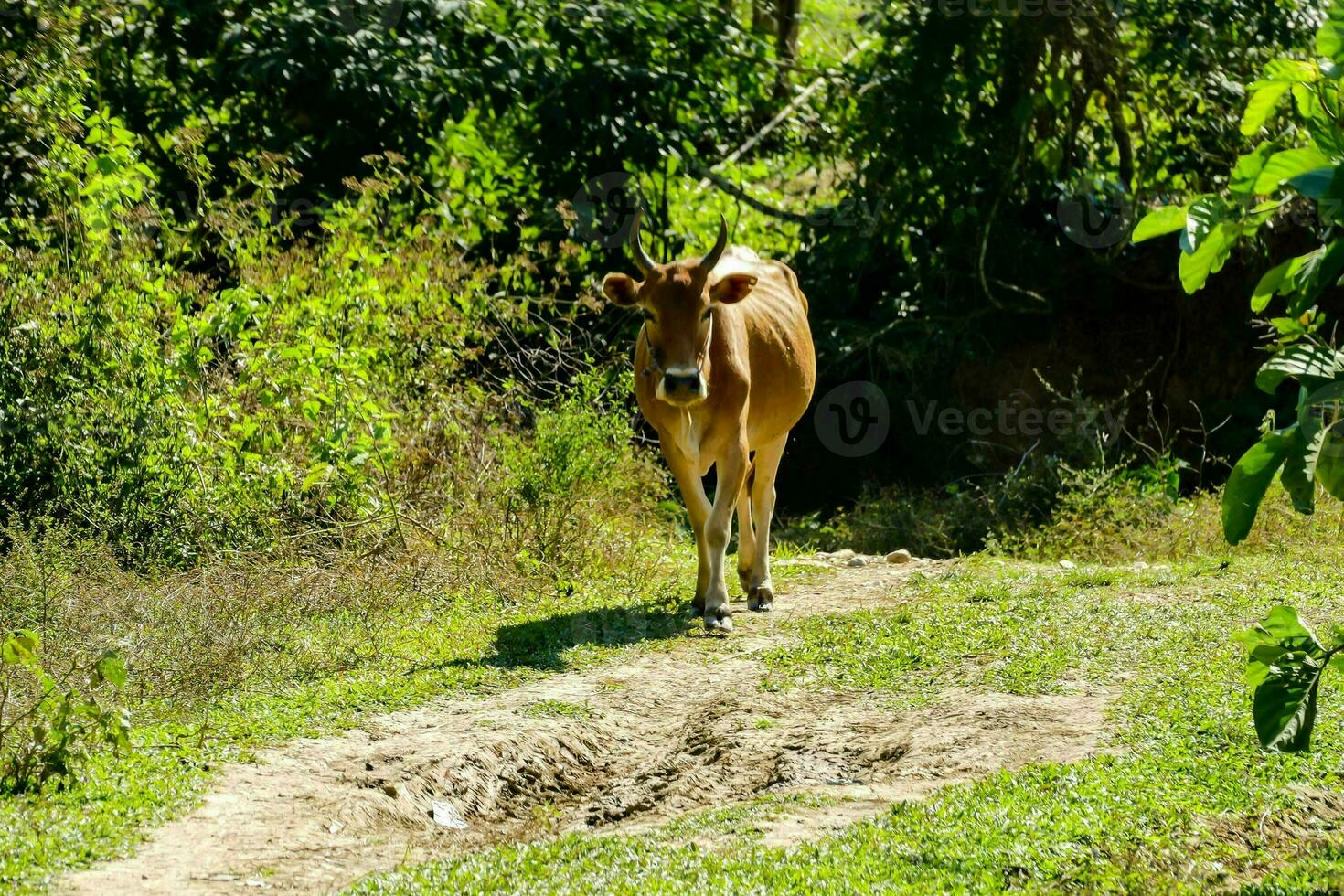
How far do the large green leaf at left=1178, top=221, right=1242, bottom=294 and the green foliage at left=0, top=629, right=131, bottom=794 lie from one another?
3.75m

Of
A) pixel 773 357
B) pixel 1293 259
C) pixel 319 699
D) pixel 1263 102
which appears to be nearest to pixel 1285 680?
pixel 1293 259

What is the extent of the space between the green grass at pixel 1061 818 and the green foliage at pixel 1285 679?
0.70 metres

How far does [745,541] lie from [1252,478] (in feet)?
18.9

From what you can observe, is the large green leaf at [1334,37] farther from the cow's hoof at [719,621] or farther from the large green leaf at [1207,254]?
the cow's hoof at [719,621]

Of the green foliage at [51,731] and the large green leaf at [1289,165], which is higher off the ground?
the large green leaf at [1289,165]

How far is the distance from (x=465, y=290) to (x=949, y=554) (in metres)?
4.15

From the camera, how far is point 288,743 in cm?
610

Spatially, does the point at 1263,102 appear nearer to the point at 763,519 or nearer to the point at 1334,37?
the point at 1334,37

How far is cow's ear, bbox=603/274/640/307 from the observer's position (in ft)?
28.3

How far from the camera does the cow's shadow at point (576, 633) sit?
25.1 ft

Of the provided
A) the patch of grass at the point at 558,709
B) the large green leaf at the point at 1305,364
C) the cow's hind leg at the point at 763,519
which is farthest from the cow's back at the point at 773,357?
the large green leaf at the point at 1305,364

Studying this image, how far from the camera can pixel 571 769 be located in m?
6.31

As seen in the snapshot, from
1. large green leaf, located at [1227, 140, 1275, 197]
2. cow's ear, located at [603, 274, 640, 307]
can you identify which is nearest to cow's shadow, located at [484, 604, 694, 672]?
cow's ear, located at [603, 274, 640, 307]

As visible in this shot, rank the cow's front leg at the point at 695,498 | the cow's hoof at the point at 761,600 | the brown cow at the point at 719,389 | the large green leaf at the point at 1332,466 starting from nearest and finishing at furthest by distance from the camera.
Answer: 1. the large green leaf at the point at 1332,466
2. the brown cow at the point at 719,389
3. the cow's front leg at the point at 695,498
4. the cow's hoof at the point at 761,600
